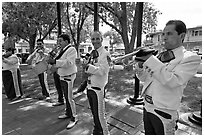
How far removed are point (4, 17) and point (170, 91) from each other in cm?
1498

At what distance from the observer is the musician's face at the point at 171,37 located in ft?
4.73

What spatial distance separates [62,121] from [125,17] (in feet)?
25.4

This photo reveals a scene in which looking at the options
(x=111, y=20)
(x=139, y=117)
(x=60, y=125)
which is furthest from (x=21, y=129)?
(x=111, y=20)

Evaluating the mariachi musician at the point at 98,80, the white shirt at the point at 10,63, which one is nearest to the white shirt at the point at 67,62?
the mariachi musician at the point at 98,80

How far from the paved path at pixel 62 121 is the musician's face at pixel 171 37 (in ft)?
6.55

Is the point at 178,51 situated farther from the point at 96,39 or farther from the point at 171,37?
the point at 96,39

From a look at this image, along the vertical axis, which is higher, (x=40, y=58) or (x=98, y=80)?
(x=40, y=58)

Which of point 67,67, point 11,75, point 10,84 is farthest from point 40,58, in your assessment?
point 67,67

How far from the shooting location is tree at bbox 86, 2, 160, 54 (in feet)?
32.0

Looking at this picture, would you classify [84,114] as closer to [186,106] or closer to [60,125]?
[60,125]

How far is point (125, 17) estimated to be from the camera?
9.69m

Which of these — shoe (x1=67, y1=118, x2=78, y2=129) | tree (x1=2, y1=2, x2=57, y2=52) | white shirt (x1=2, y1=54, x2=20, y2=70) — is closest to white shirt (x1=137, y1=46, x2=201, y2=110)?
shoe (x1=67, y1=118, x2=78, y2=129)

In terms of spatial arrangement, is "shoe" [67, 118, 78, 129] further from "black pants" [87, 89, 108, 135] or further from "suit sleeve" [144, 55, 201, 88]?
"suit sleeve" [144, 55, 201, 88]

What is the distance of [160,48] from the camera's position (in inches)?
70.5
